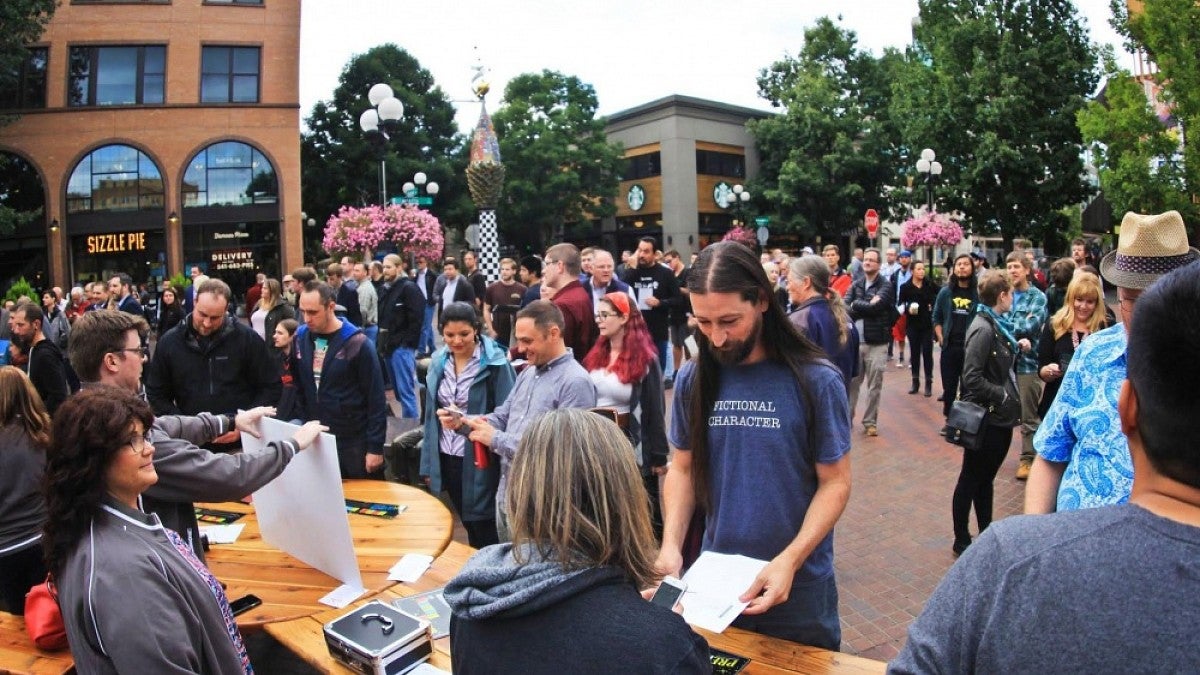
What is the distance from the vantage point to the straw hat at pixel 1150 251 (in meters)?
2.29

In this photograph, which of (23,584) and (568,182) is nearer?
(23,584)

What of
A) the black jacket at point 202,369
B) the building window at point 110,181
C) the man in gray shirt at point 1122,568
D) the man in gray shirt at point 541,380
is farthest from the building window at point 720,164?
the man in gray shirt at point 1122,568

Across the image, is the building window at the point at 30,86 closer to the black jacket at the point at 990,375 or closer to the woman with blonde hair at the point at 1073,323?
the black jacket at the point at 990,375

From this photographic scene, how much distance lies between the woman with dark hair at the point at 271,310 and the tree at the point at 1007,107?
2395 cm

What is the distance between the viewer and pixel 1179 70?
15.2 m

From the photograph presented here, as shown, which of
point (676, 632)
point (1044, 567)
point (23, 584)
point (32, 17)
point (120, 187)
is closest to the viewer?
point (1044, 567)

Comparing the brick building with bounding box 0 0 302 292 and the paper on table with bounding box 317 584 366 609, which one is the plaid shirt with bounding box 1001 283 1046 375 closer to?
the paper on table with bounding box 317 584 366 609

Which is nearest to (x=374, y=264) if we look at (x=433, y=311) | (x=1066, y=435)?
(x=433, y=311)

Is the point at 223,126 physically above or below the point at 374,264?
above

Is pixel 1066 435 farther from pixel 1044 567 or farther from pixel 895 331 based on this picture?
pixel 895 331

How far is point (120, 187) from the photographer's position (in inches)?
1164

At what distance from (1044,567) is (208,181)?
33.9 m

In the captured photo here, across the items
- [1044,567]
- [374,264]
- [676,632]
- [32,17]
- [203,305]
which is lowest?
[676,632]

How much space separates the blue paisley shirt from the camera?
1944mm
